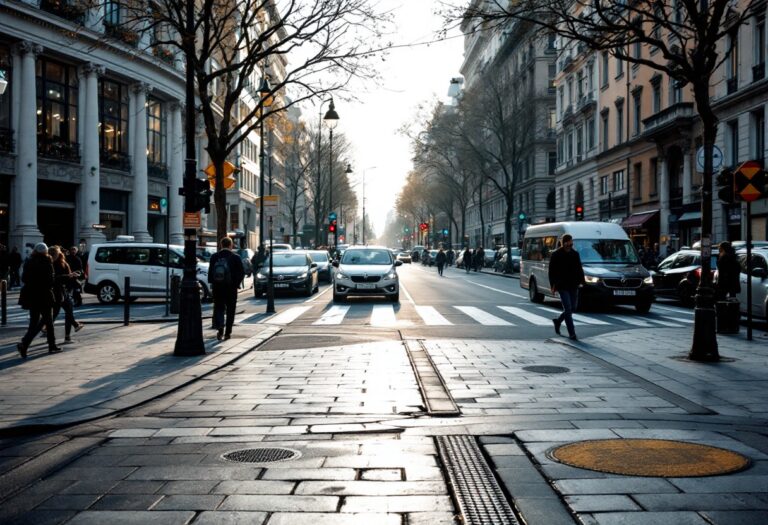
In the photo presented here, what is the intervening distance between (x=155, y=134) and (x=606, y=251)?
3401cm

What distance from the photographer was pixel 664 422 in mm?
6449

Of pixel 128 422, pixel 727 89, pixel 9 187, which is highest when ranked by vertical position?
pixel 727 89

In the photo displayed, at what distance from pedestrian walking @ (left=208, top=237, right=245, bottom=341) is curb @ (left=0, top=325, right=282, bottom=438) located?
151 centimetres

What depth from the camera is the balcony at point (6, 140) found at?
3293 cm

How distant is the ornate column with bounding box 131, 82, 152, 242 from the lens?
42.7 m

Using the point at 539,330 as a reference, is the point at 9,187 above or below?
above

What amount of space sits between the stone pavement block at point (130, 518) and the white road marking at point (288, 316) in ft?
40.9

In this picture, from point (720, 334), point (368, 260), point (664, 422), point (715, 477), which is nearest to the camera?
point (715, 477)

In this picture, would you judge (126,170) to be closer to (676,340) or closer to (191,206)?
(191,206)

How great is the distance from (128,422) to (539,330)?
9.46m

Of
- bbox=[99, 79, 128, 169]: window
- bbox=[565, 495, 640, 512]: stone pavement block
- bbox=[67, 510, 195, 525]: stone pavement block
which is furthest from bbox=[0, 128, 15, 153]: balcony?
bbox=[565, 495, 640, 512]: stone pavement block

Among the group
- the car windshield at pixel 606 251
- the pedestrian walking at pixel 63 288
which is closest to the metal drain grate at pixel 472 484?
the pedestrian walking at pixel 63 288

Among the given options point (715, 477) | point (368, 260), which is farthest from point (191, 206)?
point (368, 260)

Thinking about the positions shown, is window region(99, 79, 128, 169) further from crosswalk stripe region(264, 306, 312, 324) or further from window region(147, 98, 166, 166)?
crosswalk stripe region(264, 306, 312, 324)
